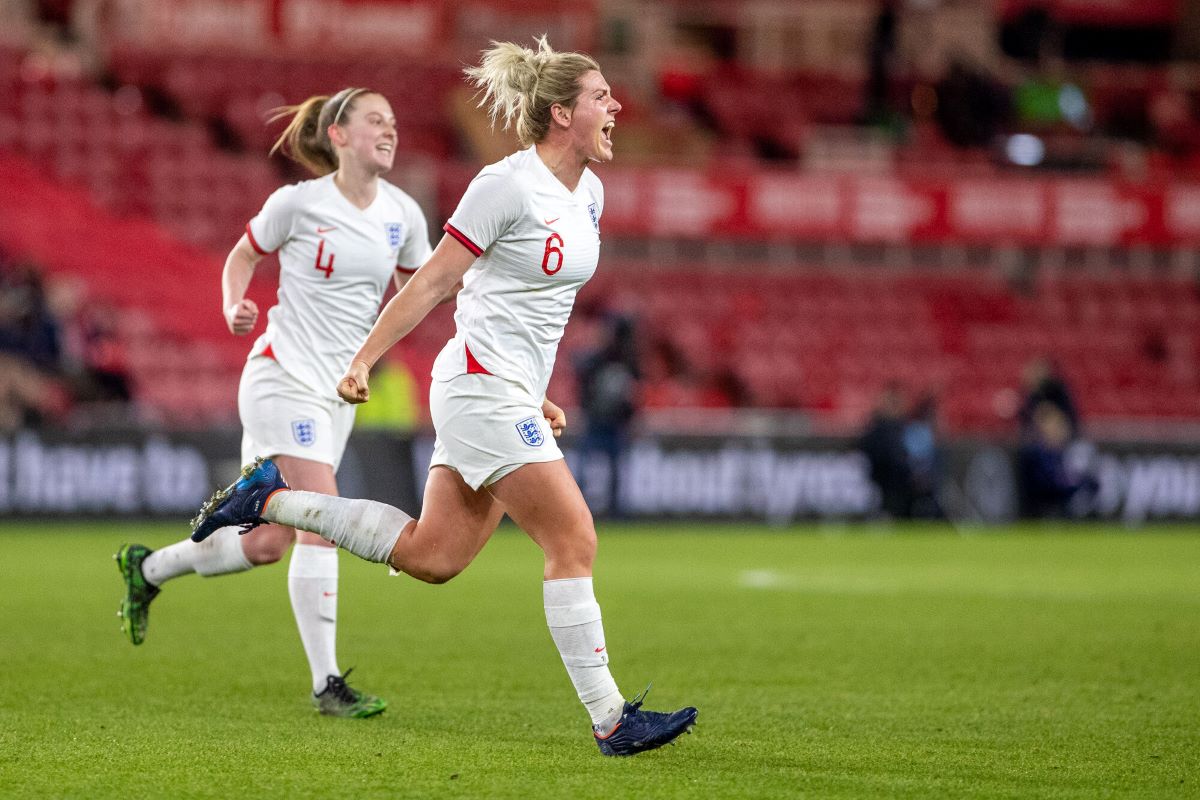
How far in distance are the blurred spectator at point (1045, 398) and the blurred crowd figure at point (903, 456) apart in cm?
113

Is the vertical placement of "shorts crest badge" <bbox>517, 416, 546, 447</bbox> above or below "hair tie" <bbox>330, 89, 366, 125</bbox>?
below

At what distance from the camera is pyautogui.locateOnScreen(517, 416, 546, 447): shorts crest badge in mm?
5457

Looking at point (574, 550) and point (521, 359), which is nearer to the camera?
point (574, 550)

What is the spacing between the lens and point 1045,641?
8891 millimetres

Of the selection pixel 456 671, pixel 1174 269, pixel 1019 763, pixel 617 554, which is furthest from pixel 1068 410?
pixel 1019 763

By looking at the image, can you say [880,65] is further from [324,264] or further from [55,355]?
[324,264]

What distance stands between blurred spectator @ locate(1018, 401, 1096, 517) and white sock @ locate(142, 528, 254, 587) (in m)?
14.1

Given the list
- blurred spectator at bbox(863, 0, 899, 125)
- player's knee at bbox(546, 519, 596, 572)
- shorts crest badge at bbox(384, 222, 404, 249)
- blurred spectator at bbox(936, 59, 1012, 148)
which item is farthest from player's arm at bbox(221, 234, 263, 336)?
blurred spectator at bbox(936, 59, 1012, 148)

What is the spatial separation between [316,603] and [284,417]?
0.72 meters

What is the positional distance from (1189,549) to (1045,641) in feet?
26.1

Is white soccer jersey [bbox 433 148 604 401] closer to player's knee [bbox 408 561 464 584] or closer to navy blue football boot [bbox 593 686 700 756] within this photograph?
player's knee [bbox 408 561 464 584]

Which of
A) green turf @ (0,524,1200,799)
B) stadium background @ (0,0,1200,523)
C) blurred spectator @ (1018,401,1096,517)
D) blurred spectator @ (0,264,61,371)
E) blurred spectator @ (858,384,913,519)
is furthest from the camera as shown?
stadium background @ (0,0,1200,523)

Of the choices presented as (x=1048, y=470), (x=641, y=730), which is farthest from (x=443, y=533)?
(x=1048, y=470)

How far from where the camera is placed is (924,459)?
18.9 metres
